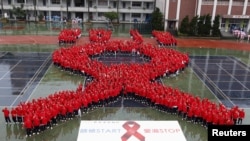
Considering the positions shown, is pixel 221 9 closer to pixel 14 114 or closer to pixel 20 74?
pixel 20 74

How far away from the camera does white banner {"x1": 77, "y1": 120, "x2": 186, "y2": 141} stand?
9.84 meters

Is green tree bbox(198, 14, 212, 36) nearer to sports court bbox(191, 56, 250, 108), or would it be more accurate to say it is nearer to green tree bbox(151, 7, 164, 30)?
green tree bbox(151, 7, 164, 30)

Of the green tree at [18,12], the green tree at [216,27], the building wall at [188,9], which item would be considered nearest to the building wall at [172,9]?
the building wall at [188,9]

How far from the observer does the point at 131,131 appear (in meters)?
10.2

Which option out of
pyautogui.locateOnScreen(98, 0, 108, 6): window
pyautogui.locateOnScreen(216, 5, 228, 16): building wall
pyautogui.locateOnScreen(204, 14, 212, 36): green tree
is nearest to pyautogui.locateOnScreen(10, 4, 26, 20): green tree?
pyautogui.locateOnScreen(98, 0, 108, 6): window

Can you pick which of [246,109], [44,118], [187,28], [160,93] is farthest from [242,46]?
[44,118]

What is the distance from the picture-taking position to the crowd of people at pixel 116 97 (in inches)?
469

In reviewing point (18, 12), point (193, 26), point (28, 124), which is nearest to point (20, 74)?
point (28, 124)

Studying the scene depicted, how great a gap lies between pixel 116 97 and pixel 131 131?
462 cm

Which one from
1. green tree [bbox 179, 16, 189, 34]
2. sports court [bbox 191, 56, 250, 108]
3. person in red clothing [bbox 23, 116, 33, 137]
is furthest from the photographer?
green tree [bbox 179, 16, 189, 34]

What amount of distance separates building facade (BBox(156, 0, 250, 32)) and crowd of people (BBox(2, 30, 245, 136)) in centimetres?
1367

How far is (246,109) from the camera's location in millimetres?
14469

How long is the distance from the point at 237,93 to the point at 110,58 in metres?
9.10

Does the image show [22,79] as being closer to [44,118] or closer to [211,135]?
[44,118]
